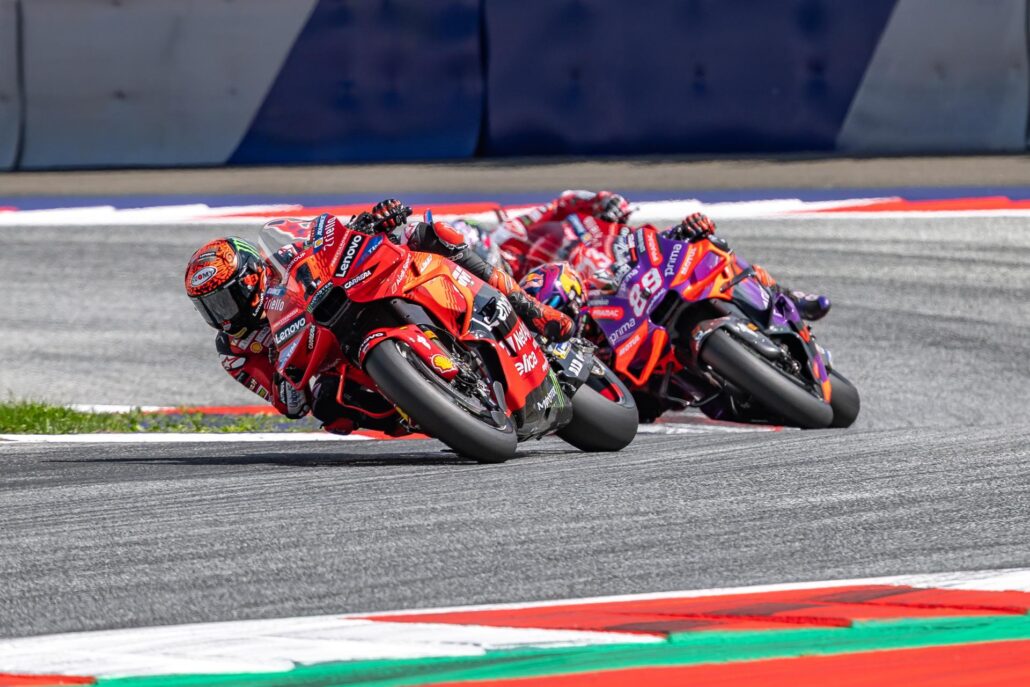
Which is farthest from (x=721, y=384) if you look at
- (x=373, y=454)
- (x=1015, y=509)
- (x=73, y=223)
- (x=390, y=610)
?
(x=73, y=223)

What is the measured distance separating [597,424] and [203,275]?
1.66 meters

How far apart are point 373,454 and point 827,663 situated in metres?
4.42

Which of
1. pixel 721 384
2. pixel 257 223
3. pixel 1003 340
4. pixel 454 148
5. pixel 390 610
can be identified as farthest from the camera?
pixel 454 148

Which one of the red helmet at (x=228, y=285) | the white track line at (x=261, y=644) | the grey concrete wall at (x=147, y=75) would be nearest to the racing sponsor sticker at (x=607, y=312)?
the red helmet at (x=228, y=285)

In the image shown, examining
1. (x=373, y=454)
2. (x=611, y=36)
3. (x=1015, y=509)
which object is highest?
(x=1015, y=509)

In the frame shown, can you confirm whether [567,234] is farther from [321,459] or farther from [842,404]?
[321,459]

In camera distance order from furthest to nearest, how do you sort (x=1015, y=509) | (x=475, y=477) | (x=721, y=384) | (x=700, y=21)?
1. (x=700, y=21)
2. (x=721, y=384)
3. (x=475, y=477)
4. (x=1015, y=509)

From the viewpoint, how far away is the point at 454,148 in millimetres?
15414

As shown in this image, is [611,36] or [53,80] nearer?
[611,36]

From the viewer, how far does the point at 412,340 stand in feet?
21.4

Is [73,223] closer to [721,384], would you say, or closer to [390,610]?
[721,384]

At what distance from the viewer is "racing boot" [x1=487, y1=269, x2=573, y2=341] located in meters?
7.43

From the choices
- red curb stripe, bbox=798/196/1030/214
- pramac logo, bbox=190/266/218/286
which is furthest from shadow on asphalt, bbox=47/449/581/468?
red curb stripe, bbox=798/196/1030/214

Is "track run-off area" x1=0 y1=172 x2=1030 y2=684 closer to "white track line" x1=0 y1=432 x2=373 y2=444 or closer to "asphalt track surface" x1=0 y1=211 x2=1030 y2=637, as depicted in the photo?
"asphalt track surface" x1=0 y1=211 x2=1030 y2=637
